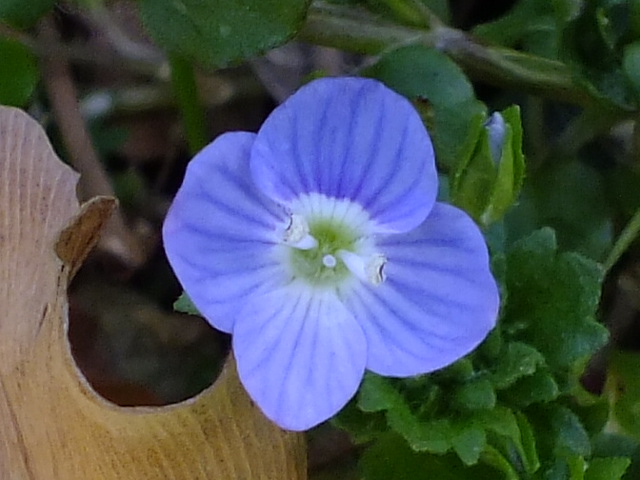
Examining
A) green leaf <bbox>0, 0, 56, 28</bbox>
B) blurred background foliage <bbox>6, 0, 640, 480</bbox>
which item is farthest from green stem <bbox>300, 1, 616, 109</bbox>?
green leaf <bbox>0, 0, 56, 28</bbox>

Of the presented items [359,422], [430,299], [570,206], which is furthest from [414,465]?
[570,206]

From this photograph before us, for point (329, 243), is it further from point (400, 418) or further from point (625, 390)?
point (625, 390)

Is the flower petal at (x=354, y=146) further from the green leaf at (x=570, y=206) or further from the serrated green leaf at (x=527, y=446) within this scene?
the green leaf at (x=570, y=206)

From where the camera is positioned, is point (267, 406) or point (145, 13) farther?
point (145, 13)

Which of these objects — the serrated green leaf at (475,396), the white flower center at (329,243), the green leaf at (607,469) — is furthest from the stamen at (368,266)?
the green leaf at (607,469)

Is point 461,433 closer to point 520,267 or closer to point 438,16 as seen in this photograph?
point 520,267

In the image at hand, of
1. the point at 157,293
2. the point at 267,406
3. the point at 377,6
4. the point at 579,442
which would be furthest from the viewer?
the point at 157,293

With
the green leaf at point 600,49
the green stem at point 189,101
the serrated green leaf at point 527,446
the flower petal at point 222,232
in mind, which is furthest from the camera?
the green stem at point 189,101

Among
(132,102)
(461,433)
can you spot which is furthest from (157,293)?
(461,433)
